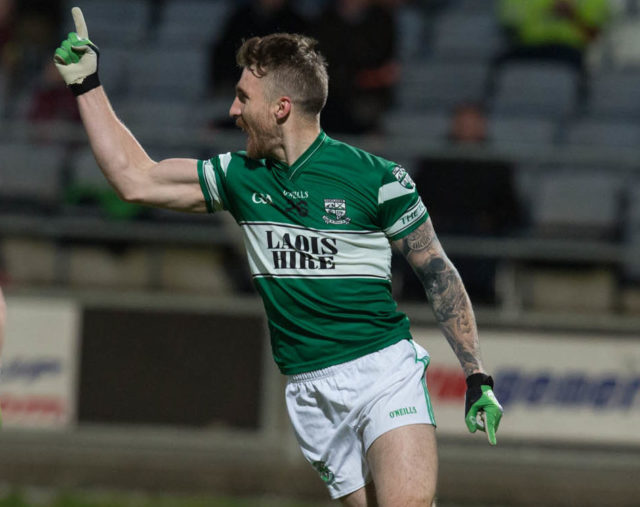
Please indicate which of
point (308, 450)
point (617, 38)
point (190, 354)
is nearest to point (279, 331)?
point (308, 450)

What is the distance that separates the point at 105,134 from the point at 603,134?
685 centimetres

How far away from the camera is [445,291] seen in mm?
4898

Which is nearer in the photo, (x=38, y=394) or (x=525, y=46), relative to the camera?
(x=38, y=394)

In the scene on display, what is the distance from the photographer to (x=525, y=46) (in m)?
11.5

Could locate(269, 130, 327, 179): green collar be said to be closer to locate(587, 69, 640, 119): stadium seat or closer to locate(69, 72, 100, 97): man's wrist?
locate(69, 72, 100, 97): man's wrist

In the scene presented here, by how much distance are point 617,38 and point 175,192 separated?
8.17m

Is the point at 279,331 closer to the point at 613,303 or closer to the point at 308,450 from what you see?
the point at 308,450

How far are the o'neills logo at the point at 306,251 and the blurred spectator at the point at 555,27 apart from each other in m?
6.93

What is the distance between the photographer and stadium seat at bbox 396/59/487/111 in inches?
448

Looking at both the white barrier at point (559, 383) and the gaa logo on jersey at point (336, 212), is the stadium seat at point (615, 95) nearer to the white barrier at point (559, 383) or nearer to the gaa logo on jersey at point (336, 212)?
the white barrier at point (559, 383)

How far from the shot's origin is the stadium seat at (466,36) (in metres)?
11.9

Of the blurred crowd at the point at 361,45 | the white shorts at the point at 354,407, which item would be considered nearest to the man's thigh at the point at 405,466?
the white shorts at the point at 354,407

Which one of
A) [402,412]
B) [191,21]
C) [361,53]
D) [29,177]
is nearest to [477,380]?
[402,412]

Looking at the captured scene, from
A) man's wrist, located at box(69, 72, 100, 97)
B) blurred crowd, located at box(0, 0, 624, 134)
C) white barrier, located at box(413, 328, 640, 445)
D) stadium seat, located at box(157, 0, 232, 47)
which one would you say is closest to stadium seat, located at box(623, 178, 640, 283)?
white barrier, located at box(413, 328, 640, 445)
